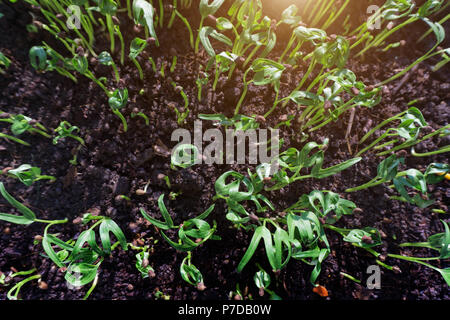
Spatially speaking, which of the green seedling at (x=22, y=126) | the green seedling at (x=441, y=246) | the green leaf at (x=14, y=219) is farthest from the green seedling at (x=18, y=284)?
the green seedling at (x=441, y=246)

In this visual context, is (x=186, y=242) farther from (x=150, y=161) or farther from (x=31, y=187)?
(x=31, y=187)

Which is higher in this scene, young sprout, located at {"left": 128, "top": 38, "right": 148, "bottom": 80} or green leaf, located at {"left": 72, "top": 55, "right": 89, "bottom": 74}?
young sprout, located at {"left": 128, "top": 38, "right": 148, "bottom": 80}

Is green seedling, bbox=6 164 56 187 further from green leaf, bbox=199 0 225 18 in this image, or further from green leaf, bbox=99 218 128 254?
green leaf, bbox=199 0 225 18

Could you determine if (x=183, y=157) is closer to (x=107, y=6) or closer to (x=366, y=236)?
(x=107, y=6)

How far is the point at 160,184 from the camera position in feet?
3.44

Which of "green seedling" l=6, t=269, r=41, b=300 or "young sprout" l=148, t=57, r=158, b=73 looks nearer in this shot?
"green seedling" l=6, t=269, r=41, b=300

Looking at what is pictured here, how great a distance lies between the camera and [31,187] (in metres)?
1.03

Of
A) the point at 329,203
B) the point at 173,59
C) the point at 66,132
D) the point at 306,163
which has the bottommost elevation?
the point at 329,203

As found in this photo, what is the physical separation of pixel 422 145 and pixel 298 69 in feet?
2.14

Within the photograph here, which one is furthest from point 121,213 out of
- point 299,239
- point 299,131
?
point 299,131

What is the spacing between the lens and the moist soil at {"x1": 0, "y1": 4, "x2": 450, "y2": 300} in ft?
3.25


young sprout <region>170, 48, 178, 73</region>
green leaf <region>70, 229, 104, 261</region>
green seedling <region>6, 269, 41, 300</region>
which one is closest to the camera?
green leaf <region>70, 229, 104, 261</region>

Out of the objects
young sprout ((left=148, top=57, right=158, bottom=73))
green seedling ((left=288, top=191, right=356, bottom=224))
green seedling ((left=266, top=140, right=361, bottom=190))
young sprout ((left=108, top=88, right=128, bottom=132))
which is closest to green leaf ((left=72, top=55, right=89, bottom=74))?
young sprout ((left=108, top=88, right=128, bottom=132))

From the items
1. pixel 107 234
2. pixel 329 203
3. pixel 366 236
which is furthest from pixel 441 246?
pixel 107 234
